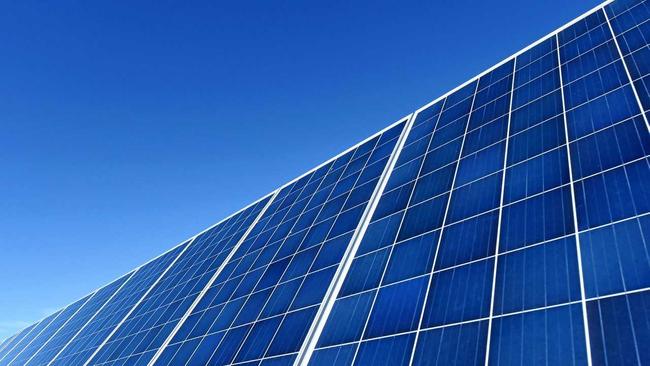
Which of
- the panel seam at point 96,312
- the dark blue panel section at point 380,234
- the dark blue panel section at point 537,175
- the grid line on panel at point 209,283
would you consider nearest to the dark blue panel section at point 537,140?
the dark blue panel section at point 537,175

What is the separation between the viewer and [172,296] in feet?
74.9

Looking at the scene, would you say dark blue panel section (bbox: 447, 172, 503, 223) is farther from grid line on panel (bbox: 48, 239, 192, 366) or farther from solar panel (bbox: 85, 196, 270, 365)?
grid line on panel (bbox: 48, 239, 192, 366)

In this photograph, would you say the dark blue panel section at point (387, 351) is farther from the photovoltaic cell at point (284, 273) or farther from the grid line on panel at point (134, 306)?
the grid line on panel at point (134, 306)

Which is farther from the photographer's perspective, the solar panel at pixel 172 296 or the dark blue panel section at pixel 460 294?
the solar panel at pixel 172 296

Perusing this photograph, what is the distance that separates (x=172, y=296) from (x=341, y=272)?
13.9 m

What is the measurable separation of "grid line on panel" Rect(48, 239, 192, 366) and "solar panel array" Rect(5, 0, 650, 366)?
348 cm

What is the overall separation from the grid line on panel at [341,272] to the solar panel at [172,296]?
9849 mm

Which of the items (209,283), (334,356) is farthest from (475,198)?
(209,283)

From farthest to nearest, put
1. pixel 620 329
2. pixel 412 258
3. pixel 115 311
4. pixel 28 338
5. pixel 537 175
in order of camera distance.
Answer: pixel 28 338 < pixel 115 311 < pixel 412 258 < pixel 537 175 < pixel 620 329

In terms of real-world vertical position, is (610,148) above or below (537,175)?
below

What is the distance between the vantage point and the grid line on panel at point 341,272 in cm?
1114

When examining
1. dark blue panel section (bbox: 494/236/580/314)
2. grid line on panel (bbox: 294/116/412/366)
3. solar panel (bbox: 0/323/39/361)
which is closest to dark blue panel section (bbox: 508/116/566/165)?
dark blue panel section (bbox: 494/236/580/314)

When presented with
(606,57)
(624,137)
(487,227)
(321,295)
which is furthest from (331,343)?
(606,57)

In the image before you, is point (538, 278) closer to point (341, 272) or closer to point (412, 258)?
point (412, 258)
